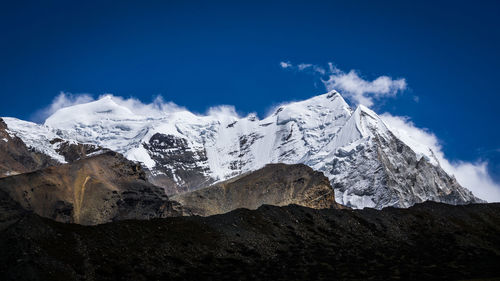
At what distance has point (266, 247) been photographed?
271 feet

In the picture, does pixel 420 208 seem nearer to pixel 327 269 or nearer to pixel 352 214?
pixel 352 214

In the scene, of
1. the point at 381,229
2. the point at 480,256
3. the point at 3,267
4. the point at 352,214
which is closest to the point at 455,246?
the point at 480,256

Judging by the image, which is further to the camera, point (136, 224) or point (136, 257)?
point (136, 224)

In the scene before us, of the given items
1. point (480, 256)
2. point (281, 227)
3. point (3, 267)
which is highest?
point (281, 227)

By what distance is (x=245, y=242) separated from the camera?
82.8 metres

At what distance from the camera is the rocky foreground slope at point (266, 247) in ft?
215

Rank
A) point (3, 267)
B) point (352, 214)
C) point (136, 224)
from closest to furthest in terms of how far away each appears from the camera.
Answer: point (3, 267), point (136, 224), point (352, 214)

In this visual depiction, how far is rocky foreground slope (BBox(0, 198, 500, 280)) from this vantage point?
65625mm

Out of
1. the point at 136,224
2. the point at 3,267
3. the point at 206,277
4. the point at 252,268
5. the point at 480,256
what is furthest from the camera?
the point at 480,256

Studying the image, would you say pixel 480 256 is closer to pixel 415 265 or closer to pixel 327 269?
pixel 415 265

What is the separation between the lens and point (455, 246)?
9025 cm

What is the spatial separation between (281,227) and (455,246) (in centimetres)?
2682

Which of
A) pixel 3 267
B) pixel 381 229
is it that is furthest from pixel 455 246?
pixel 3 267

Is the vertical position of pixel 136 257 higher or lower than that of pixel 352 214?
lower
